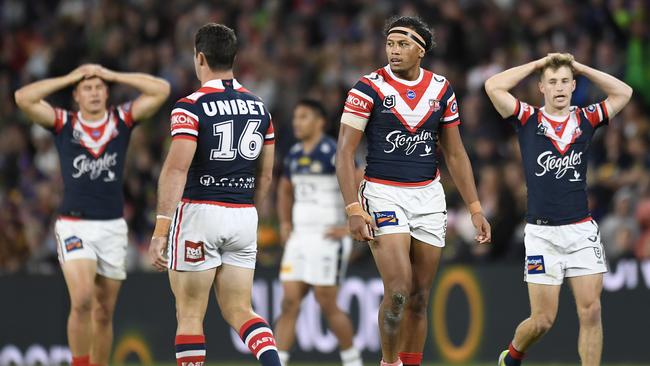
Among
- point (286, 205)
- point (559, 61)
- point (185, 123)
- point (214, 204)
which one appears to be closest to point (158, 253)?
point (214, 204)

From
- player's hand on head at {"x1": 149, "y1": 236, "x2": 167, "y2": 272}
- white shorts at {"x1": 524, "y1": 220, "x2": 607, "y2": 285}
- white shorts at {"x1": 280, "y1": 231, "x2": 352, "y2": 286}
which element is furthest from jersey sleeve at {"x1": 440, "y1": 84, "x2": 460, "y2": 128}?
white shorts at {"x1": 280, "y1": 231, "x2": 352, "y2": 286}

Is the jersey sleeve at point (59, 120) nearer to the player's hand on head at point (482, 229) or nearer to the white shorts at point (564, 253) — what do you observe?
the player's hand on head at point (482, 229)

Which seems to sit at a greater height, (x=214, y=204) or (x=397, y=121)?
(x=397, y=121)

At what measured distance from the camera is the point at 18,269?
18.1m

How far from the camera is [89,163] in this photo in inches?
467

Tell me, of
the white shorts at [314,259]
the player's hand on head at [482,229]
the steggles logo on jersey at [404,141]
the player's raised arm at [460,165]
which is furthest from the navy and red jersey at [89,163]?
the player's hand on head at [482,229]

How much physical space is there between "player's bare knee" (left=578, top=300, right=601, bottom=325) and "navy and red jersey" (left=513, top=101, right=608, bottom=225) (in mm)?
741

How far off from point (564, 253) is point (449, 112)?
170 cm

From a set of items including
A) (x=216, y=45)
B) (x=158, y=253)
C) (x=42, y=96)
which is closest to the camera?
(x=158, y=253)

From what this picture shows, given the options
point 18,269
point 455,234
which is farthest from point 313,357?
point 18,269

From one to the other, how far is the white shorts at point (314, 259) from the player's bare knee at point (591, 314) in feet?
11.4

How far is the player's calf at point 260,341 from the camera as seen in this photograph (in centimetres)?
941

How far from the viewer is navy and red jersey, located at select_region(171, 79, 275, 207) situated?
373 inches

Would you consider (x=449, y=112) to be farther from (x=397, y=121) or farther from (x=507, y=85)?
(x=507, y=85)
